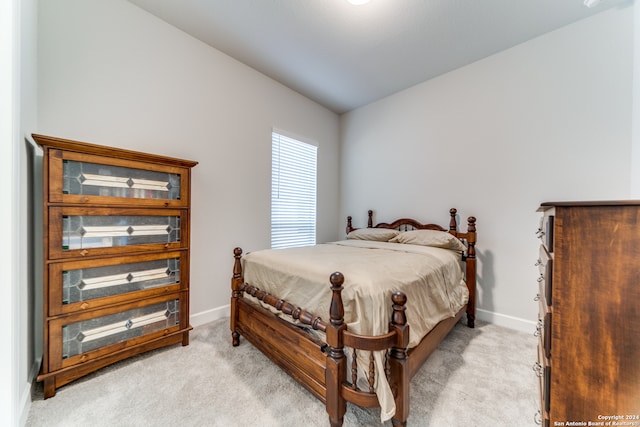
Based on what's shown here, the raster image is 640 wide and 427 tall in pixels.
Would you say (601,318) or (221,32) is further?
(221,32)

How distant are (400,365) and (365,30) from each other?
2.74m

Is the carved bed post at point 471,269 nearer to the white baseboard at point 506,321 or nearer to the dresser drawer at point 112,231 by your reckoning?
the white baseboard at point 506,321

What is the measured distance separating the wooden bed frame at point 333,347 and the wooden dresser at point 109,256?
2.28 ft

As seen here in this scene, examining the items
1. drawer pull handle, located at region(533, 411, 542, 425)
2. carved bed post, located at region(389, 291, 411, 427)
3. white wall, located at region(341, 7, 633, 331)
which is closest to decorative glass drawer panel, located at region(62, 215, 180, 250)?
carved bed post, located at region(389, 291, 411, 427)

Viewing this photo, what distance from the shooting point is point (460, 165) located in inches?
113

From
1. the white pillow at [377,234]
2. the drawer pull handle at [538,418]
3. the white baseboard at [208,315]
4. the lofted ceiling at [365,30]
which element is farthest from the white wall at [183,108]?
the drawer pull handle at [538,418]

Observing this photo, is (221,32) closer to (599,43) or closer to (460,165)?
(460,165)

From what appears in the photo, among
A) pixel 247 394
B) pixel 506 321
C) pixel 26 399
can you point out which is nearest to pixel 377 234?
pixel 506 321

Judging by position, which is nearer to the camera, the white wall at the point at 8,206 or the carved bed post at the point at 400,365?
the white wall at the point at 8,206

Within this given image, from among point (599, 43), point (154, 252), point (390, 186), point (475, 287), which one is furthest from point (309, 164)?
point (599, 43)

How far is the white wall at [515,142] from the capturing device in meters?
2.06

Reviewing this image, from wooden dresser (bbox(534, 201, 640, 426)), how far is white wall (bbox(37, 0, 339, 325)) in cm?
272

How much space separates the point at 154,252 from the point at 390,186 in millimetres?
2971

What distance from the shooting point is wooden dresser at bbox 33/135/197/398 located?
1485mm
